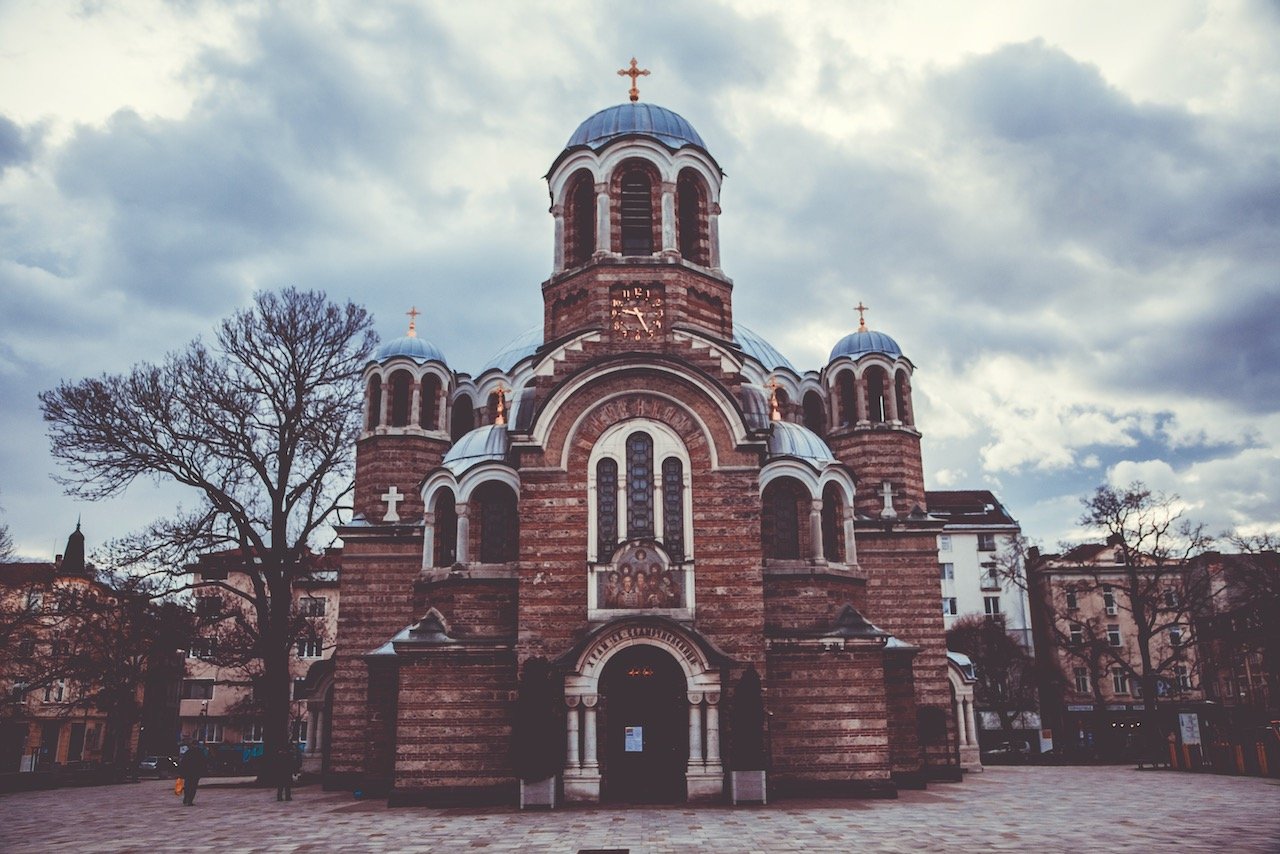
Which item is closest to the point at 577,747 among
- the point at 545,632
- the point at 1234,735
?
the point at 545,632

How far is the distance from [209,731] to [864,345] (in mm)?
42972

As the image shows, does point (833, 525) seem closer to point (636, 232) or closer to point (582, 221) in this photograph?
point (636, 232)

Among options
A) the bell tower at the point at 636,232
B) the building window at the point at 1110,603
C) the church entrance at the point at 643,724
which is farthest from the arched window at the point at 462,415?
the building window at the point at 1110,603

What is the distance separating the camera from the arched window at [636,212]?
2491cm

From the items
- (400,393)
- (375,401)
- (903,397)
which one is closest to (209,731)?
(375,401)

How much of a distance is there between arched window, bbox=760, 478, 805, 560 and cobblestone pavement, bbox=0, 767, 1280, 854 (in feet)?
19.2

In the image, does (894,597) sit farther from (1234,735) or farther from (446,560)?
(1234,735)

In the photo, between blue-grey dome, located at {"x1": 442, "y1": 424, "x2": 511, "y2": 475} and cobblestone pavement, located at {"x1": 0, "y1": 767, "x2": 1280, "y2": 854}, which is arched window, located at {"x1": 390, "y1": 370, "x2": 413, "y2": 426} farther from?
cobblestone pavement, located at {"x1": 0, "y1": 767, "x2": 1280, "y2": 854}

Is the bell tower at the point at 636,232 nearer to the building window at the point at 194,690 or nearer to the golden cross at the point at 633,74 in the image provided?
the golden cross at the point at 633,74

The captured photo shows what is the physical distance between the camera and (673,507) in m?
21.5

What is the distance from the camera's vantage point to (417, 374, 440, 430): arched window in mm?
28969

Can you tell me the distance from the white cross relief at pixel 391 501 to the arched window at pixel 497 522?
5.01m

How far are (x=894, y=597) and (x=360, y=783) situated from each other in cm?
1441

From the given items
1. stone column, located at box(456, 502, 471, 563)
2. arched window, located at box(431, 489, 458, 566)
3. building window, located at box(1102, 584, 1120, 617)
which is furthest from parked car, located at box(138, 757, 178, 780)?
building window, located at box(1102, 584, 1120, 617)
